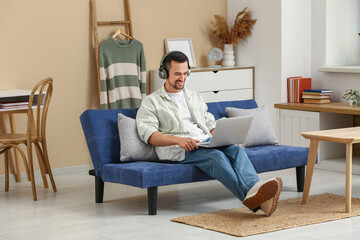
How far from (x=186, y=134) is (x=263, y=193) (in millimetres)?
789

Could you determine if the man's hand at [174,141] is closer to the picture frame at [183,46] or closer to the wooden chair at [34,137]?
the wooden chair at [34,137]

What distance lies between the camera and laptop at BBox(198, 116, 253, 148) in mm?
3867

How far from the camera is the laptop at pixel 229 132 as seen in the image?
3867mm

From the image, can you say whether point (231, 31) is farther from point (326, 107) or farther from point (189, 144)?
point (189, 144)

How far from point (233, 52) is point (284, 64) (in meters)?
0.61

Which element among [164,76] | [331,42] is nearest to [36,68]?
[164,76]

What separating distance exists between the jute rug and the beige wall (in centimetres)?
210

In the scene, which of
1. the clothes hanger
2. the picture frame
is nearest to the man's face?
the clothes hanger

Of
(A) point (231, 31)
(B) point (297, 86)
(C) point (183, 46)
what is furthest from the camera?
(A) point (231, 31)

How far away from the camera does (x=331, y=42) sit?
5.98 meters

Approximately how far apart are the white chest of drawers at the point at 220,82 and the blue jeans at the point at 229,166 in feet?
6.16

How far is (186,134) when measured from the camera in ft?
13.8

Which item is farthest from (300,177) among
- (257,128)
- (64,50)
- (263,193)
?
(64,50)

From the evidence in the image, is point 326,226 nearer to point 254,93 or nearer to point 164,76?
point 164,76
